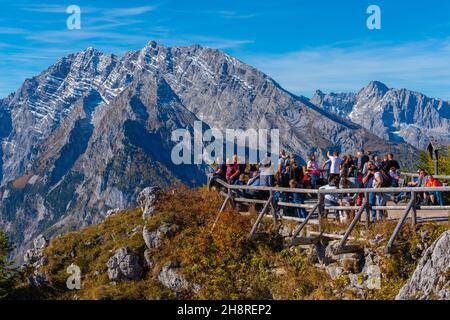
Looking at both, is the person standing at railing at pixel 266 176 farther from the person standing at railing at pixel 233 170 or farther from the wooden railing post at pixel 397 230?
the wooden railing post at pixel 397 230

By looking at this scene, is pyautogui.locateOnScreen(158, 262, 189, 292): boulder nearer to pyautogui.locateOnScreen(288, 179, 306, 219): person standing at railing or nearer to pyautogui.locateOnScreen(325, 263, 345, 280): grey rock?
pyautogui.locateOnScreen(288, 179, 306, 219): person standing at railing

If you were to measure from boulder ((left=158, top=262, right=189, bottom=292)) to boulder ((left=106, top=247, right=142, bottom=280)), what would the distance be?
1.37 meters

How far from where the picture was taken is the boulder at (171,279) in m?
21.1

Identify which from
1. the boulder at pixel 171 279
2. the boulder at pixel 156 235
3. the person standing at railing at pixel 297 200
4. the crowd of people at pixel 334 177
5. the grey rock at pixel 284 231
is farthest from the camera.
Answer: the boulder at pixel 156 235

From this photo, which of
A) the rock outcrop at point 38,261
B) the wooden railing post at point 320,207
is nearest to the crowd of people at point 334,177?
the wooden railing post at point 320,207

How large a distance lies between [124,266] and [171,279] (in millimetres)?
2499

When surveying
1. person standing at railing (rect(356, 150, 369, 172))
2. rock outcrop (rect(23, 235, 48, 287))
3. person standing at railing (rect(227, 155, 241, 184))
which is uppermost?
person standing at railing (rect(356, 150, 369, 172))

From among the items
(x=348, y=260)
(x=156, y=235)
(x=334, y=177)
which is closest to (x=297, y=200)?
(x=334, y=177)

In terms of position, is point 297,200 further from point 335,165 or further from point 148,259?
point 148,259

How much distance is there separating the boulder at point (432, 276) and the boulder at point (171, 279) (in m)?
8.90

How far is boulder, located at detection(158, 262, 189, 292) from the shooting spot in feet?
69.2

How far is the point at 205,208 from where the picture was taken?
80.1ft

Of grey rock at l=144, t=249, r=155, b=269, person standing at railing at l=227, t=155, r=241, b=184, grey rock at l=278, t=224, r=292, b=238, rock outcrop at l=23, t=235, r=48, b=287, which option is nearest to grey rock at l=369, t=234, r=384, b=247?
grey rock at l=278, t=224, r=292, b=238
